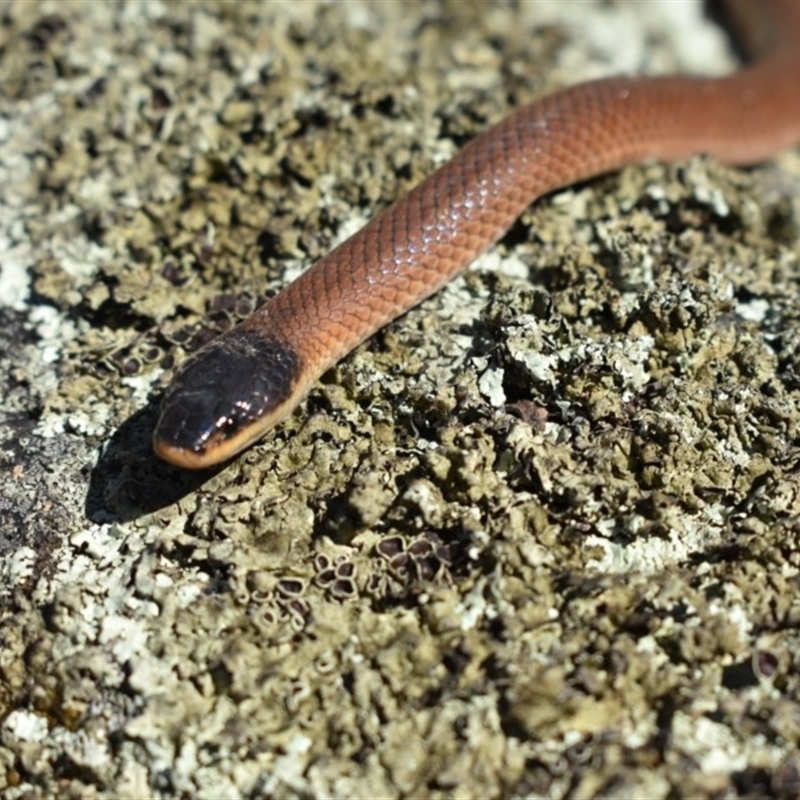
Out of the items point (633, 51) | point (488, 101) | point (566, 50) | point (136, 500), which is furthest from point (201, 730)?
point (633, 51)

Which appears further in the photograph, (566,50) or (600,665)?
(566,50)

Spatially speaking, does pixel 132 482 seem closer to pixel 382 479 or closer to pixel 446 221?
pixel 382 479

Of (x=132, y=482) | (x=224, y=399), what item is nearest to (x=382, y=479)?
(x=224, y=399)

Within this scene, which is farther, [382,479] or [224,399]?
[224,399]

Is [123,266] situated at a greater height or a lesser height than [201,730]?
greater

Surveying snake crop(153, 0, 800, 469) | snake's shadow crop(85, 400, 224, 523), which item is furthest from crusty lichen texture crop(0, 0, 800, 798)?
snake crop(153, 0, 800, 469)

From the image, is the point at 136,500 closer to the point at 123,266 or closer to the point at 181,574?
the point at 181,574
